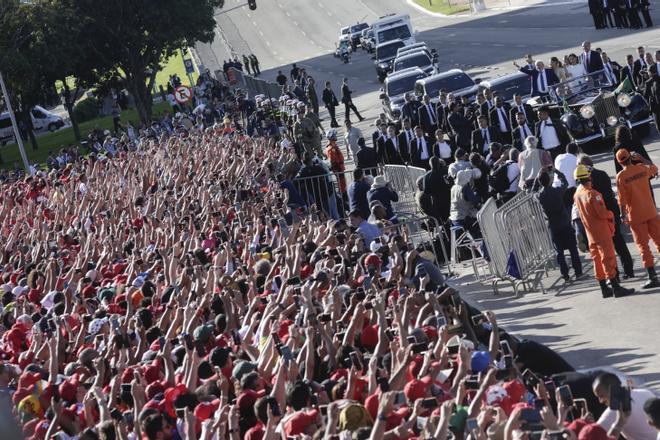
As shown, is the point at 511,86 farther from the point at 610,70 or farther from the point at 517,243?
the point at 517,243

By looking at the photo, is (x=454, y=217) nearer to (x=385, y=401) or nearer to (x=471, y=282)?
(x=471, y=282)

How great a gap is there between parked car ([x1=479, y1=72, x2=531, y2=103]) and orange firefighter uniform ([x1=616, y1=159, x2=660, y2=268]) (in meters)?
13.2

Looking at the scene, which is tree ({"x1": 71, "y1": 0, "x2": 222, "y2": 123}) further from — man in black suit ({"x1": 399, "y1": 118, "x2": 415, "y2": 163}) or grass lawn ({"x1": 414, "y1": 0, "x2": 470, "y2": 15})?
man in black suit ({"x1": 399, "y1": 118, "x2": 415, "y2": 163})

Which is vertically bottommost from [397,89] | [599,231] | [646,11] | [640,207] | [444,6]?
[599,231]

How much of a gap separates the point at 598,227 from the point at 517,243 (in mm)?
2433

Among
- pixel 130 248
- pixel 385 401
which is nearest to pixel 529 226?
pixel 130 248

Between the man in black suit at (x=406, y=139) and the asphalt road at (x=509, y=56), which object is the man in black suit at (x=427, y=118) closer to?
the man in black suit at (x=406, y=139)

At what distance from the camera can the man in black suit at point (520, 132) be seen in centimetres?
2205

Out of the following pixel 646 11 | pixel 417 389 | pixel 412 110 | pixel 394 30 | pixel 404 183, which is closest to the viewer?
pixel 417 389

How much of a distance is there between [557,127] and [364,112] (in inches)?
871

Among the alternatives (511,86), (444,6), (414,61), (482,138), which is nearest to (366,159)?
(482,138)

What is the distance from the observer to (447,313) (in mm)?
10742

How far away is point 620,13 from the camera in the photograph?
147ft

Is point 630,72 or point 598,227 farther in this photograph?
point 630,72
